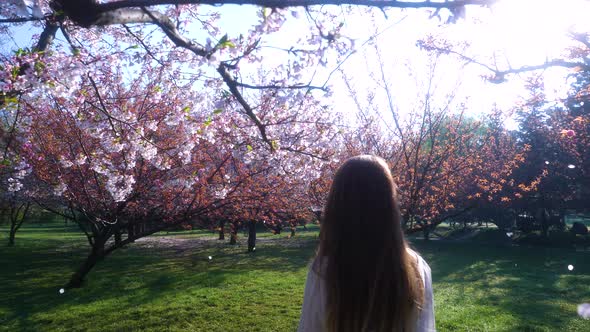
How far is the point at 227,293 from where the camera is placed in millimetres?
8156

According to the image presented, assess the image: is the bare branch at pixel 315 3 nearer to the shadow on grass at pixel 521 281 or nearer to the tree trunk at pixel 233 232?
the shadow on grass at pixel 521 281

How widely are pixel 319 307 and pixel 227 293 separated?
7.05 m

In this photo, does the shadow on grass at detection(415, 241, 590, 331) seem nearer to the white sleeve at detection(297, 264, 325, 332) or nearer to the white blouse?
the white blouse

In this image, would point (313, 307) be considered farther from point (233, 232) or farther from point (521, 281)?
point (233, 232)

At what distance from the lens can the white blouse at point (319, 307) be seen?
1566mm

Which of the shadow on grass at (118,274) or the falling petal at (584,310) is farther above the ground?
the shadow on grass at (118,274)

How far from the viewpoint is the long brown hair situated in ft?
4.98

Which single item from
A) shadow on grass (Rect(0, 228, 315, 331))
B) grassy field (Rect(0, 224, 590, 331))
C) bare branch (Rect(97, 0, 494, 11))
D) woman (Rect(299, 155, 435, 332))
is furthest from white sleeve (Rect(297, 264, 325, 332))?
shadow on grass (Rect(0, 228, 315, 331))

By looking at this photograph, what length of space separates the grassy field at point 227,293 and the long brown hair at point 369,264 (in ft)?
16.1

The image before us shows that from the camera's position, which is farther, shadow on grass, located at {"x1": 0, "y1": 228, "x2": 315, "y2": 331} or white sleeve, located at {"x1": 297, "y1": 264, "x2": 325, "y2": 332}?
shadow on grass, located at {"x1": 0, "y1": 228, "x2": 315, "y2": 331}

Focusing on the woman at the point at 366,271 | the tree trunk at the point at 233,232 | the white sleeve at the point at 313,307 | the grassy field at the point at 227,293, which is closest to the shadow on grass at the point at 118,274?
the grassy field at the point at 227,293

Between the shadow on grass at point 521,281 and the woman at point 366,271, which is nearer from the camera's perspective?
the woman at point 366,271

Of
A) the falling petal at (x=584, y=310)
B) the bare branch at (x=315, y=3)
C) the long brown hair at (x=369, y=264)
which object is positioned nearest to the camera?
the long brown hair at (x=369, y=264)

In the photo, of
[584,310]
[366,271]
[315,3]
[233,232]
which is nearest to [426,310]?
[366,271]
